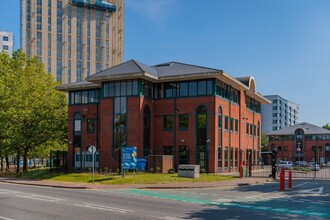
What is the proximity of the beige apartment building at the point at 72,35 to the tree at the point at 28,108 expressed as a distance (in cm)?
6545

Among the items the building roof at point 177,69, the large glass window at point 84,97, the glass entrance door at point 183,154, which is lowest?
the glass entrance door at point 183,154

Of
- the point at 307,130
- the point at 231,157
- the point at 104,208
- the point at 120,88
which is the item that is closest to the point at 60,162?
the point at 120,88

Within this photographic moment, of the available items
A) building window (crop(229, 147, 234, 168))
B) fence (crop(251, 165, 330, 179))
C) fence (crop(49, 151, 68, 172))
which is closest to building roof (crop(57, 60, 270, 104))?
building window (crop(229, 147, 234, 168))

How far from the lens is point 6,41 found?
15488 cm

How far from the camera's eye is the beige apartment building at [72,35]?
11538cm

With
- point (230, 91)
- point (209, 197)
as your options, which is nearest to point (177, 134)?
point (230, 91)

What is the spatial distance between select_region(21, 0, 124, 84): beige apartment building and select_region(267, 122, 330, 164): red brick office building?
5496cm

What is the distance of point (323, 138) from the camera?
325ft

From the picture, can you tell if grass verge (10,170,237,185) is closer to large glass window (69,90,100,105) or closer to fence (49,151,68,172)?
fence (49,151,68,172)

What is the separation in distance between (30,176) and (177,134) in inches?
601

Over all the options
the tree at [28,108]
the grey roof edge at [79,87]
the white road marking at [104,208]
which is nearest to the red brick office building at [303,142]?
the grey roof edge at [79,87]

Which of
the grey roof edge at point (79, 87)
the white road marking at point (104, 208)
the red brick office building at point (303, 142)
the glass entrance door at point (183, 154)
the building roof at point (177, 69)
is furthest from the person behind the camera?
the red brick office building at point (303, 142)

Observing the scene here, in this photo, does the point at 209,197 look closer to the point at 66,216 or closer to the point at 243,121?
the point at 66,216

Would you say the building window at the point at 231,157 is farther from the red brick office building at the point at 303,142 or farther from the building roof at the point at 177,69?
the red brick office building at the point at 303,142
